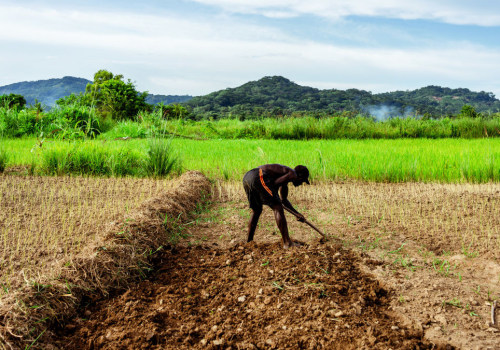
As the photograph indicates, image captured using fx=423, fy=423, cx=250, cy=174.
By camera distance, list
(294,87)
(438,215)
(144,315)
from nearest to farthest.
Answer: (144,315), (438,215), (294,87)

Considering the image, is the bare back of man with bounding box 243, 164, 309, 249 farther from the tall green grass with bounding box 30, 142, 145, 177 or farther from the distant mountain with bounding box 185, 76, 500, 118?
the distant mountain with bounding box 185, 76, 500, 118

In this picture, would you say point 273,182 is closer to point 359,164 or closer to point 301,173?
point 301,173

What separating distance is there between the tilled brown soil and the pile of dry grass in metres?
0.13

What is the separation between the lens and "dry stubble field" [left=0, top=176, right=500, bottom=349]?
246 centimetres

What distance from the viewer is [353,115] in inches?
566

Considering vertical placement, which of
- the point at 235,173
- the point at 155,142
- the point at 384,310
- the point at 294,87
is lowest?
the point at 384,310

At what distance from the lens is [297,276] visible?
306 cm

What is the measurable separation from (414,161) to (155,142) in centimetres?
448

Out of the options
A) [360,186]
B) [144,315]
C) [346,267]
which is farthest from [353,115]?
[144,315]

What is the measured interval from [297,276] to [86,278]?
150 cm

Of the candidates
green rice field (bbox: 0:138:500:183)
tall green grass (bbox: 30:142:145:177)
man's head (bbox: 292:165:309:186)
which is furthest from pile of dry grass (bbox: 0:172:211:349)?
tall green grass (bbox: 30:142:145:177)

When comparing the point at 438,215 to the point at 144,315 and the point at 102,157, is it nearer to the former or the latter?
the point at 144,315

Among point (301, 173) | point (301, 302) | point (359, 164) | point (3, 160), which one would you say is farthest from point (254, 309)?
point (3, 160)

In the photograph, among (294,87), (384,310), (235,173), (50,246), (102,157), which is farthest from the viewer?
(294,87)
